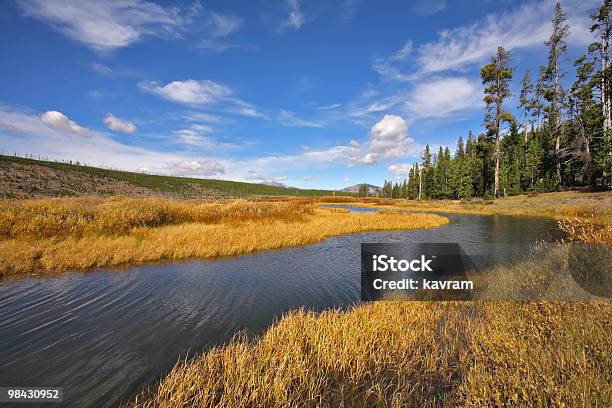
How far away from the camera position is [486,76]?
41219 millimetres

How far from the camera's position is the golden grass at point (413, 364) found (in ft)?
12.0

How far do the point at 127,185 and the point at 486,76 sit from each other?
353ft

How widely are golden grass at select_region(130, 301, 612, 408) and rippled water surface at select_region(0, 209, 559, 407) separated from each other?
3.36 ft

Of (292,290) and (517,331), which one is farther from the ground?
(517,331)

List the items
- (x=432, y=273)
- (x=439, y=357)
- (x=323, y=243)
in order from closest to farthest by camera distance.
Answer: (x=439, y=357)
(x=432, y=273)
(x=323, y=243)

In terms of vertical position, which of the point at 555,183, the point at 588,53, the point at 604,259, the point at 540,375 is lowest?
the point at 540,375

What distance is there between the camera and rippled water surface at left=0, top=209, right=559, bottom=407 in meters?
4.74

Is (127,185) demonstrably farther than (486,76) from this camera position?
Yes

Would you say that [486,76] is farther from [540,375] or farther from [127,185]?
[127,185]

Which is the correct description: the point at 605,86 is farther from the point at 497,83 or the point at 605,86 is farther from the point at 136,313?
the point at 136,313

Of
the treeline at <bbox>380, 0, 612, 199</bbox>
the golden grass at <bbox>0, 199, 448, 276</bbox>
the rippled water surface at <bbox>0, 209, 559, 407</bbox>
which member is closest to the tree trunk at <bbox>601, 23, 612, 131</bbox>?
the treeline at <bbox>380, 0, 612, 199</bbox>

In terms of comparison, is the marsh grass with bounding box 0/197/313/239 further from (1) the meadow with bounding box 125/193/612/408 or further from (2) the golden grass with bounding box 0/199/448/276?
(1) the meadow with bounding box 125/193/612/408

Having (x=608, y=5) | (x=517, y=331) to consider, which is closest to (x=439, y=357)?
(x=517, y=331)

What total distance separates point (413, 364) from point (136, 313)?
7.13 meters
